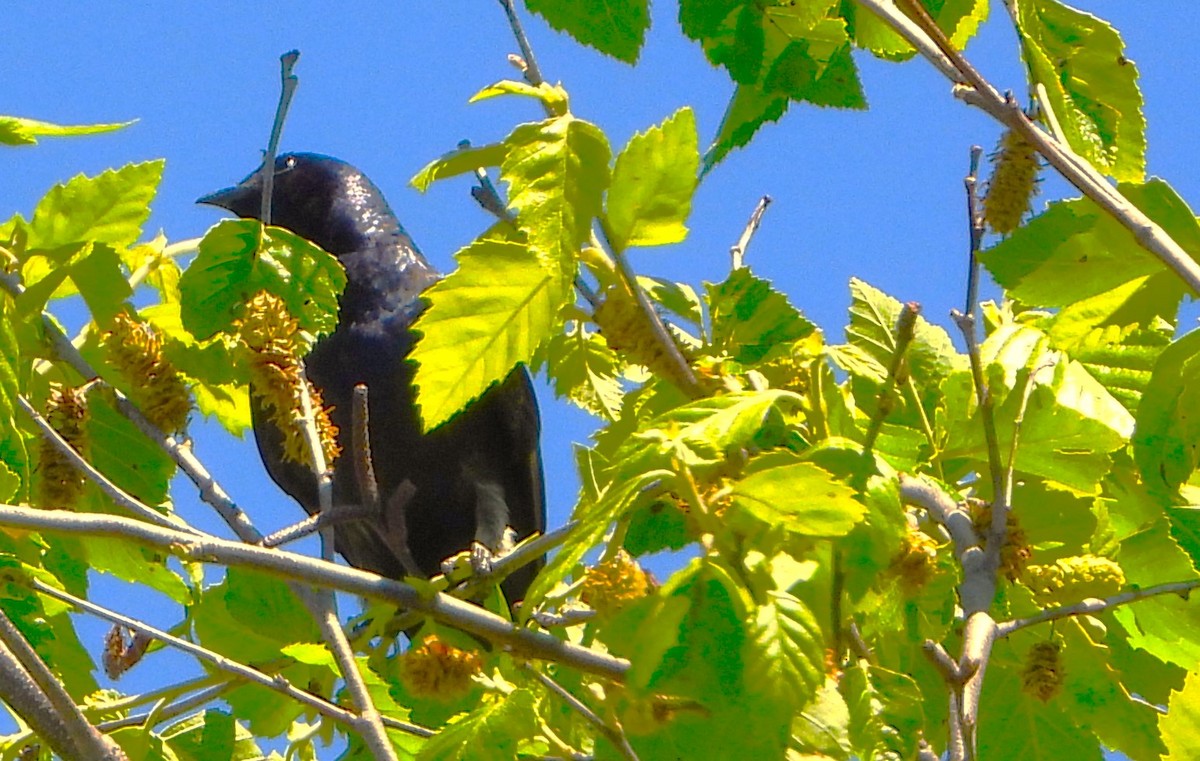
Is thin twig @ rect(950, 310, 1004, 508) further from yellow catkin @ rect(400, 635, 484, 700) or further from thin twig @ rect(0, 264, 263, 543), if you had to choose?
thin twig @ rect(0, 264, 263, 543)

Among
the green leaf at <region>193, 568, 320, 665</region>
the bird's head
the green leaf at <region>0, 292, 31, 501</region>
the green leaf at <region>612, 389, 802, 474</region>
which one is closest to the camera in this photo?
the green leaf at <region>612, 389, 802, 474</region>

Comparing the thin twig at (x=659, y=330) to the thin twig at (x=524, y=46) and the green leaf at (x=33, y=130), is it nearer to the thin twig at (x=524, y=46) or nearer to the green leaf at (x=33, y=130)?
the thin twig at (x=524, y=46)

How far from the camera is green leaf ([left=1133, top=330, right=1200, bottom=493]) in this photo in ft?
4.73

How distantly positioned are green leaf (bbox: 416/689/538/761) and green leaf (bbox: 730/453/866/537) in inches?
14.8

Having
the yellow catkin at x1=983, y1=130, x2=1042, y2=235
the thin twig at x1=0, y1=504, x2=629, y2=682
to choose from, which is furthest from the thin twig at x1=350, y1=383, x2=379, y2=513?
the yellow catkin at x1=983, y1=130, x2=1042, y2=235

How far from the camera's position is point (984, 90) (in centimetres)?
134

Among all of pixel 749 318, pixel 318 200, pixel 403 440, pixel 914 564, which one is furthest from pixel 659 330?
pixel 318 200

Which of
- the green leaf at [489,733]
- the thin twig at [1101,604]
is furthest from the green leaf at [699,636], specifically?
the thin twig at [1101,604]

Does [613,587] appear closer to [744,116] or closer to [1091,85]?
[744,116]

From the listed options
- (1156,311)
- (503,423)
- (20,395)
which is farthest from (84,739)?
(503,423)

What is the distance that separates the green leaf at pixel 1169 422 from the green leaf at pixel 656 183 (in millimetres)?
469

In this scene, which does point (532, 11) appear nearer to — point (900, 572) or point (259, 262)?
point (259, 262)

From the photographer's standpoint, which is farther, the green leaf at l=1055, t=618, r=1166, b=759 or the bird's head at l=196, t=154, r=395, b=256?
the bird's head at l=196, t=154, r=395, b=256

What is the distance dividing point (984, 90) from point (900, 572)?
1.51 ft
